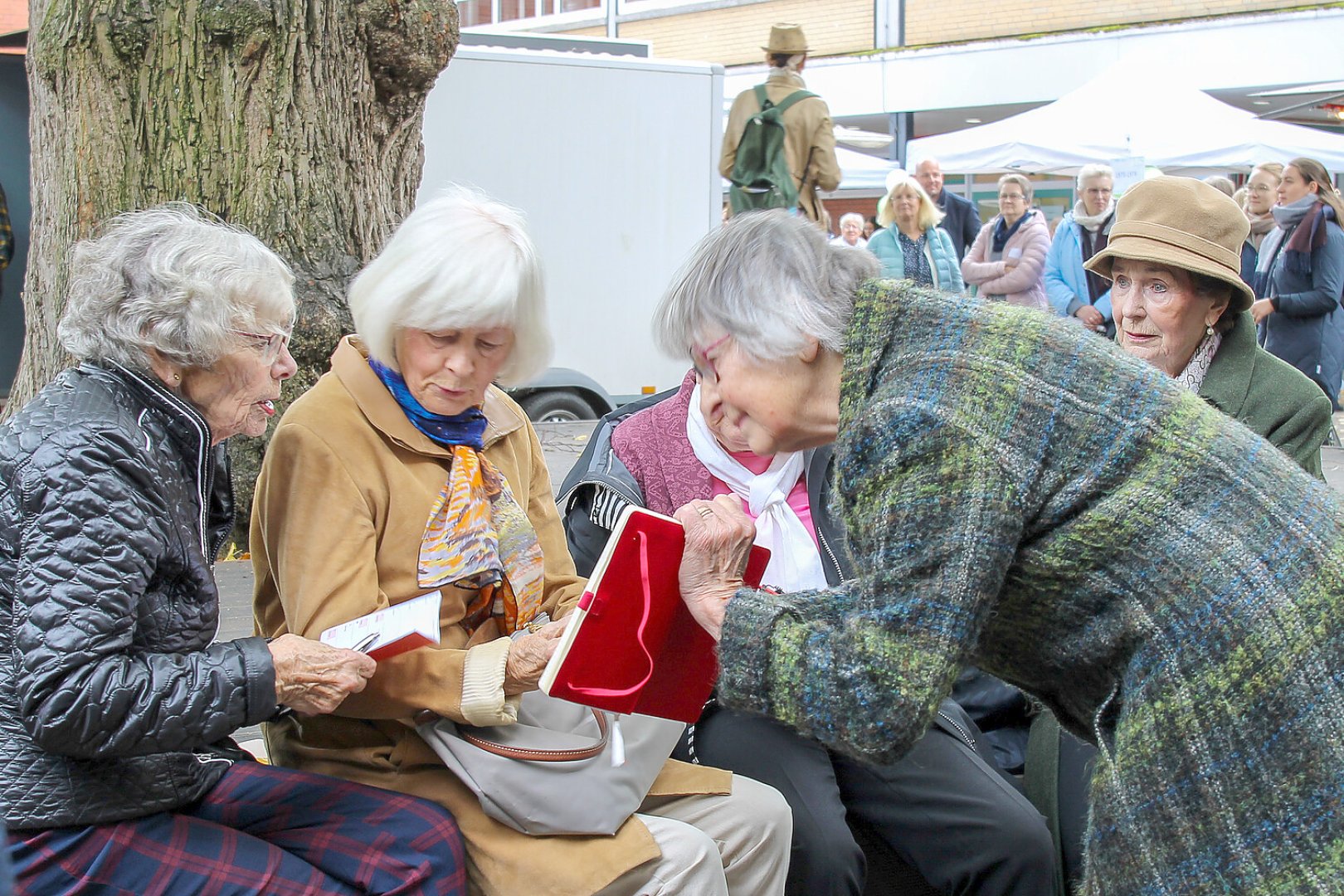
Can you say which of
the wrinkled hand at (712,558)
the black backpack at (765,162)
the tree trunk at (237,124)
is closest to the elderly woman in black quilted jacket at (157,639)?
the wrinkled hand at (712,558)

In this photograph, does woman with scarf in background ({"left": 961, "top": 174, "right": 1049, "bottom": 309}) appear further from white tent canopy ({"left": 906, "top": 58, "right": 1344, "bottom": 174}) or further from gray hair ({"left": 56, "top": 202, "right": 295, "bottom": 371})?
gray hair ({"left": 56, "top": 202, "right": 295, "bottom": 371})

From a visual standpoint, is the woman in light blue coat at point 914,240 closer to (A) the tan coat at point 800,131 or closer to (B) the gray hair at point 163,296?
(A) the tan coat at point 800,131

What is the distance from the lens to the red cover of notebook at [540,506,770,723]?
200 centimetres

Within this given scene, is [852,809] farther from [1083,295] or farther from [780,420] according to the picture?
[1083,295]

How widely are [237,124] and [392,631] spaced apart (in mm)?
2353

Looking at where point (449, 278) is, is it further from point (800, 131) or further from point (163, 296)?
point (800, 131)

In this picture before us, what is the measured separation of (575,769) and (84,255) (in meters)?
1.22

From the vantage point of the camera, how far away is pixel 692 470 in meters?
2.81

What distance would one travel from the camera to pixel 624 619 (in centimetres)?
204

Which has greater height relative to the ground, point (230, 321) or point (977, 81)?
point (977, 81)

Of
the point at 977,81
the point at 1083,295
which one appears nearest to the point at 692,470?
the point at 1083,295

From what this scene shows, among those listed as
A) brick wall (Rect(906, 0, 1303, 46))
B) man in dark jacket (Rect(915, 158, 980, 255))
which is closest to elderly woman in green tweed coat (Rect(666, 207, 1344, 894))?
man in dark jacket (Rect(915, 158, 980, 255))

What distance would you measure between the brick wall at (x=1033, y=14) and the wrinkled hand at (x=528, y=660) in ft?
60.8

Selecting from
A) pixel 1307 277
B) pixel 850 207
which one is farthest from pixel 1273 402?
pixel 850 207
